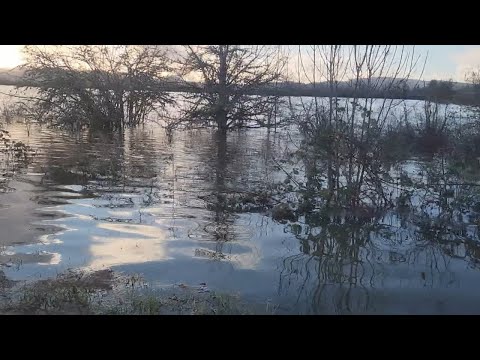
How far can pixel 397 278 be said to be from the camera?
6.82 metres

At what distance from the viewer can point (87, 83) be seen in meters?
21.6

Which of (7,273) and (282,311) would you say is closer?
(282,311)

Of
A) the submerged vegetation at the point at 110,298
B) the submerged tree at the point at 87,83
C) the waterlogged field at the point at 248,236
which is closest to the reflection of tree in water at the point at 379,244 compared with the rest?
the waterlogged field at the point at 248,236

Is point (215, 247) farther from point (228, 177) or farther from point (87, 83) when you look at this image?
point (87, 83)

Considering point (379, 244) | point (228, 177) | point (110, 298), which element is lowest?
point (379, 244)

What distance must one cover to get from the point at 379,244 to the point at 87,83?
1682cm

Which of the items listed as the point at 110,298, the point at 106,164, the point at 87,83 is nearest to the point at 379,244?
the point at 110,298

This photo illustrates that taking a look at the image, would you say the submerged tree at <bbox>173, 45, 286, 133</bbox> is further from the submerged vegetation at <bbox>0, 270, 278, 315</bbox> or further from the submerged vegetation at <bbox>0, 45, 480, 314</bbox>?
the submerged vegetation at <bbox>0, 270, 278, 315</bbox>

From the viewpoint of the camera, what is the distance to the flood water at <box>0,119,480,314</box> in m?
6.18

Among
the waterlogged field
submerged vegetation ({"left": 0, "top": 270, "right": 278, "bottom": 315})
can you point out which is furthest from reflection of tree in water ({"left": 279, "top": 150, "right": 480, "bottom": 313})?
submerged vegetation ({"left": 0, "top": 270, "right": 278, "bottom": 315})

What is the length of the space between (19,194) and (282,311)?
728 cm

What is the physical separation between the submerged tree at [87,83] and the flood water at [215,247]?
9.33 meters
